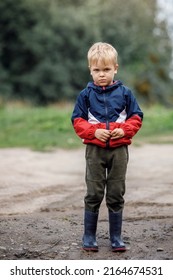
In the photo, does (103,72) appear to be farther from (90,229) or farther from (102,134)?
(90,229)

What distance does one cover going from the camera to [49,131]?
12.4 metres

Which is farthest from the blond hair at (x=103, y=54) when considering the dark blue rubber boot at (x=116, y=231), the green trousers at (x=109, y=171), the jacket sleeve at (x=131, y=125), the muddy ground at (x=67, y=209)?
the muddy ground at (x=67, y=209)

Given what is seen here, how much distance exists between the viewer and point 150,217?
16.1 ft

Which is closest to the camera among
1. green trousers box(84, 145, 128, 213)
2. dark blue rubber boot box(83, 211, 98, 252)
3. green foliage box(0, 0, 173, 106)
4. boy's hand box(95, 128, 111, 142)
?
boy's hand box(95, 128, 111, 142)

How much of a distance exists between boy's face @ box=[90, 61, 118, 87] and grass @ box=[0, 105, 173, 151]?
20.1ft

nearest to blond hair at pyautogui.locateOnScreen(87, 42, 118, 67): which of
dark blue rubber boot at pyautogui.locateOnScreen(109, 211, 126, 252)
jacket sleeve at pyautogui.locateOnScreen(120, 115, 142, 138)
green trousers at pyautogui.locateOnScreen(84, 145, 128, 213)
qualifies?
jacket sleeve at pyautogui.locateOnScreen(120, 115, 142, 138)

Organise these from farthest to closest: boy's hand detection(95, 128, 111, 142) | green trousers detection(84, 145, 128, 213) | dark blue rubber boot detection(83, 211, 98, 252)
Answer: dark blue rubber boot detection(83, 211, 98, 252)
green trousers detection(84, 145, 128, 213)
boy's hand detection(95, 128, 111, 142)

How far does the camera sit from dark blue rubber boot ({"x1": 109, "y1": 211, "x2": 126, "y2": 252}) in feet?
12.6

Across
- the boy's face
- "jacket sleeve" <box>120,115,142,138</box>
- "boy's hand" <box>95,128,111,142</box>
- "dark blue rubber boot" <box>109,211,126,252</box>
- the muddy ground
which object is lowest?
the muddy ground

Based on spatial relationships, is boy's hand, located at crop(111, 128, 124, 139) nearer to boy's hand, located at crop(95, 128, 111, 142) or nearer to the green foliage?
boy's hand, located at crop(95, 128, 111, 142)

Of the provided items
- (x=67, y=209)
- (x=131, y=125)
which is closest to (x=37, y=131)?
(x=67, y=209)

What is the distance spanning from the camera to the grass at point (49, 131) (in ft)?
34.6
